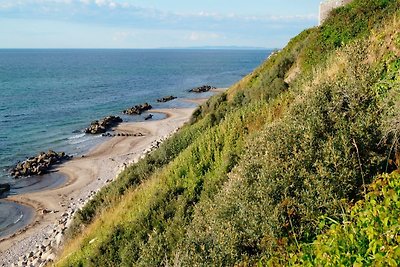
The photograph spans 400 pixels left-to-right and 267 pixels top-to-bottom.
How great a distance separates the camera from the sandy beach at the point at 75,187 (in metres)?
23.5

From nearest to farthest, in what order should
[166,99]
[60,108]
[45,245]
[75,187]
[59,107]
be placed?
[45,245], [75,187], [60,108], [59,107], [166,99]

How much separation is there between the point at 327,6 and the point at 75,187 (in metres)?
22.5

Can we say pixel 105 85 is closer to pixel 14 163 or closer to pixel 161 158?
pixel 14 163

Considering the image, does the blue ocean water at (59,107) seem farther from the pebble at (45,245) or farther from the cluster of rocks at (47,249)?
the cluster of rocks at (47,249)

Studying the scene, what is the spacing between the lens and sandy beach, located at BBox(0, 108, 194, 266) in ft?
77.1

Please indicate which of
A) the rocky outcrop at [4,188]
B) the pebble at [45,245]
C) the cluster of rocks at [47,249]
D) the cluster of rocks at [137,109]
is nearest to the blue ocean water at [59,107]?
the cluster of rocks at [137,109]

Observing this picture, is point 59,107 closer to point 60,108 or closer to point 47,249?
point 60,108

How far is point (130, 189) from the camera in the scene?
17938mm

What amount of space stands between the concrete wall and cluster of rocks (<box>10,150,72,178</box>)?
87.4 ft

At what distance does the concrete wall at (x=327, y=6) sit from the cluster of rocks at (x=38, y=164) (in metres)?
26.6

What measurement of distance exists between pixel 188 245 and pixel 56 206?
23.7 metres

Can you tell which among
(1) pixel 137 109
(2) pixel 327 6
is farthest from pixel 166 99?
(2) pixel 327 6

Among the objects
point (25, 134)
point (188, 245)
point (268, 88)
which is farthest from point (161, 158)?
point (25, 134)

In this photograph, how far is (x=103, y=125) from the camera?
53469 millimetres
